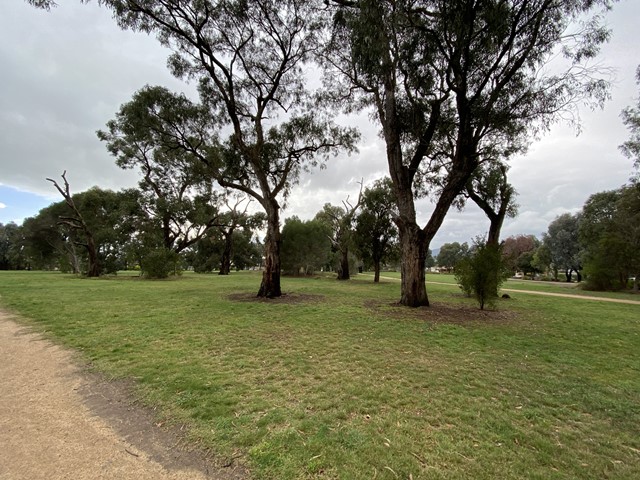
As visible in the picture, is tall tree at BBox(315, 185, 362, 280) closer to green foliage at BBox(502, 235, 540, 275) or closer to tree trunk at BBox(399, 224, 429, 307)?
tree trunk at BBox(399, 224, 429, 307)

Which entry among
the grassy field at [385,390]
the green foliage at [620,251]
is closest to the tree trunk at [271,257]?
the grassy field at [385,390]

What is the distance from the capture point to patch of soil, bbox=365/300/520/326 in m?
8.53

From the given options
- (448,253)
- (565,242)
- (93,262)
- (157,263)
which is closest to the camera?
(157,263)

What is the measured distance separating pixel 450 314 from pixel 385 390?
21.8ft

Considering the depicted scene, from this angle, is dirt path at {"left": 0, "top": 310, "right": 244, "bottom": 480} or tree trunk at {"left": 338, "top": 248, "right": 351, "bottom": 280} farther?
tree trunk at {"left": 338, "top": 248, "right": 351, "bottom": 280}

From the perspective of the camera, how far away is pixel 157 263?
24.8 m

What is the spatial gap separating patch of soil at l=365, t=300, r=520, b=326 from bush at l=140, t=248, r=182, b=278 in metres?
20.6

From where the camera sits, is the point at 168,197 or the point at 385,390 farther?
the point at 168,197

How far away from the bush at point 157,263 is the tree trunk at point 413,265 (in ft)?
70.4

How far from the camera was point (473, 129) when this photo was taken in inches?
390

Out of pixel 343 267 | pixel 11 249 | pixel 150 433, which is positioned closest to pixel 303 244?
pixel 343 267

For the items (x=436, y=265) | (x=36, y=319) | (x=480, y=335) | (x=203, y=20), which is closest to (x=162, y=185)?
(x=203, y=20)

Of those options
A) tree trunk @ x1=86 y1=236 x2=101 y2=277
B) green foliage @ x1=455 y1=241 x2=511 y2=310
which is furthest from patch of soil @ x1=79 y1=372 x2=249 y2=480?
tree trunk @ x1=86 y1=236 x2=101 y2=277

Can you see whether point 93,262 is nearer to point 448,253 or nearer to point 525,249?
point 525,249
